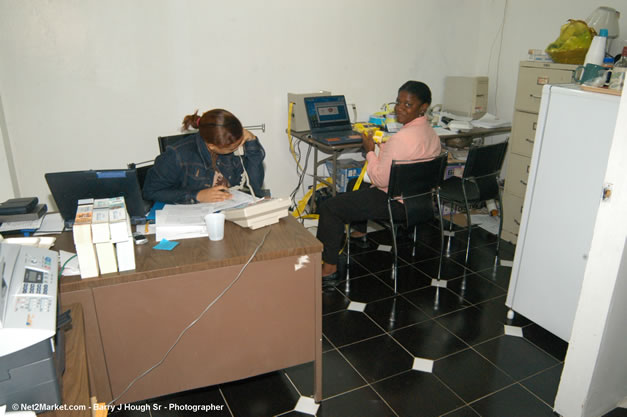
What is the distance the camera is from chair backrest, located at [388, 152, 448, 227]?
279 centimetres

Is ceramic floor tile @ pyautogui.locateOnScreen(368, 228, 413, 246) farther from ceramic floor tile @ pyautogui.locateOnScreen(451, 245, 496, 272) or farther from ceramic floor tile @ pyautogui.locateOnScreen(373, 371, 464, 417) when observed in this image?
ceramic floor tile @ pyautogui.locateOnScreen(373, 371, 464, 417)

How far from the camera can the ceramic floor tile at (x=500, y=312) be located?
2721mm

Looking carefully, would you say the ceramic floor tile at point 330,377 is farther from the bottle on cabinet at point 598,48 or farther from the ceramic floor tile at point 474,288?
the bottle on cabinet at point 598,48

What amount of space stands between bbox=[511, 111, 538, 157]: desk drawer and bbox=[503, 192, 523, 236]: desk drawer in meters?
0.38

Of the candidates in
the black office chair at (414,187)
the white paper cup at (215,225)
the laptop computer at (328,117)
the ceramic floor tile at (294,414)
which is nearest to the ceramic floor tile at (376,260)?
the black office chair at (414,187)

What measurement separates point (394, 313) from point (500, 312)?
670 millimetres

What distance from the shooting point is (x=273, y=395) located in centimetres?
216

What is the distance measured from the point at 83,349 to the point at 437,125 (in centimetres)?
356

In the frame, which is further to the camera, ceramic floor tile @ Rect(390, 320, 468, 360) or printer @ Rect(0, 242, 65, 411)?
ceramic floor tile @ Rect(390, 320, 468, 360)

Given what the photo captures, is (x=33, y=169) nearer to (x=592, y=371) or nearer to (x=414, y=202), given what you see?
(x=414, y=202)

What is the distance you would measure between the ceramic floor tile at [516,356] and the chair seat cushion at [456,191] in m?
1.09

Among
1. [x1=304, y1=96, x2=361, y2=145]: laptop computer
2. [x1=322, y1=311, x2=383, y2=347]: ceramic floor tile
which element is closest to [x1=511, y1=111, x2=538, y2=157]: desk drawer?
[x1=304, y1=96, x2=361, y2=145]: laptop computer

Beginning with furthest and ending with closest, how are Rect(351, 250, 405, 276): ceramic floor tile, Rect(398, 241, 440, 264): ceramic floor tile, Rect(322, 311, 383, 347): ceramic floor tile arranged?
Rect(398, 241, 440, 264): ceramic floor tile < Rect(351, 250, 405, 276): ceramic floor tile < Rect(322, 311, 383, 347): ceramic floor tile

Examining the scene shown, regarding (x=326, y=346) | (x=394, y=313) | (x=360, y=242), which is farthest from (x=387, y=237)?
(x=326, y=346)
